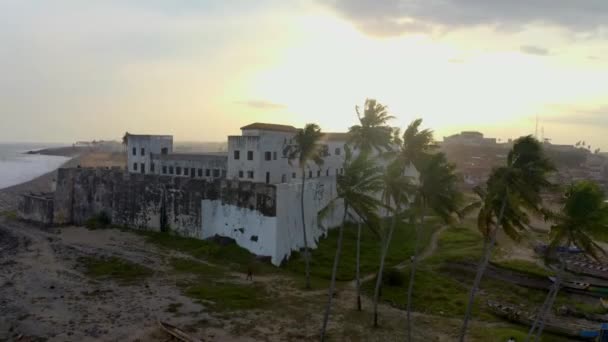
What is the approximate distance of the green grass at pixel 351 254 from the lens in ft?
96.6

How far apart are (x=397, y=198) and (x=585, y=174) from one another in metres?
99.3

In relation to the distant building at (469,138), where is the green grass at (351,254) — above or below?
below

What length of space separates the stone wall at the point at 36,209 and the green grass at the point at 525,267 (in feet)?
126

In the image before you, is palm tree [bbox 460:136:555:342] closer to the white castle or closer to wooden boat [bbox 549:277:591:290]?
the white castle

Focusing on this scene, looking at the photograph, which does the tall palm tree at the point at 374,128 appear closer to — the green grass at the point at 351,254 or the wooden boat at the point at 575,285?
the green grass at the point at 351,254

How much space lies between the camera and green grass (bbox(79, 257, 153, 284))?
26.8 meters

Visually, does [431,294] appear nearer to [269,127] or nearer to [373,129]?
[373,129]

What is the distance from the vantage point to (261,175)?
1597 inches

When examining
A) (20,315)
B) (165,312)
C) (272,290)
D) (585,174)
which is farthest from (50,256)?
(585,174)

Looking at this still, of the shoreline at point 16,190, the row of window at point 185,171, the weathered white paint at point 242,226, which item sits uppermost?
the row of window at point 185,171

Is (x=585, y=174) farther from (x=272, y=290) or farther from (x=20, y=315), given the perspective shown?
(x=20, y=315)

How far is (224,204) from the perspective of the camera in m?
32.8

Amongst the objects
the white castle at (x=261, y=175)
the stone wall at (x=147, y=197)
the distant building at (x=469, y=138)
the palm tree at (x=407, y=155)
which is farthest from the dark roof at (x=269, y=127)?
the distant building at (x=469, y=138)

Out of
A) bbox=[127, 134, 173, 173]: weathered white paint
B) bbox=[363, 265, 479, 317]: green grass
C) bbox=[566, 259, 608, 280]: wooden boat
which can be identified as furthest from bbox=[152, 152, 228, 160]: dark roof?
bbox=[566, 259, 608, 280]: wooden boat
